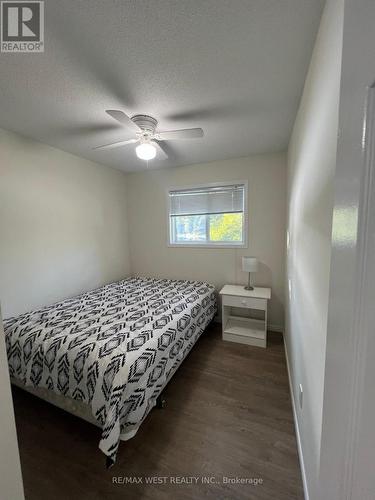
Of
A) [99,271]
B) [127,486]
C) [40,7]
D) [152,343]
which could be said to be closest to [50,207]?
[99,271]

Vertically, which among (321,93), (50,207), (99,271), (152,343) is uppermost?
(321,93)

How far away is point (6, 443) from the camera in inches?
27.9

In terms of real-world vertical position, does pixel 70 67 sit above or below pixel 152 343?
above

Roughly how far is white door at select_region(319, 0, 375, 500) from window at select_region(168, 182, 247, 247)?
2567mm

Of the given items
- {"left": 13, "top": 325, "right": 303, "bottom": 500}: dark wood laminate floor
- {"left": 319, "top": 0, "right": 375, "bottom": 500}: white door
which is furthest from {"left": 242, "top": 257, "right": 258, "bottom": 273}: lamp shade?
{"left": 319, "top": 0, "right": 375, "bottom": 500}: white door

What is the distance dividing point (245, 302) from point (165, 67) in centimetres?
242

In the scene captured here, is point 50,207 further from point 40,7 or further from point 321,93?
point 321,93

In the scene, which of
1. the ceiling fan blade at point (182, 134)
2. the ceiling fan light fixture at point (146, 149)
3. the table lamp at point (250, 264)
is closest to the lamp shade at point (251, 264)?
the table lamp at point (250, 264)

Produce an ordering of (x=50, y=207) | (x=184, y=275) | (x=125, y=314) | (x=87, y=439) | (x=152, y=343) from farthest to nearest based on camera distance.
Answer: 1. (x=184, y=275)
2. (x=50, y=207)
3. (x=125, y=314)
4. (x=152, y=343)
5. (x=87, y=439)

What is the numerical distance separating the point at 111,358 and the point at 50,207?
2013 millimetres

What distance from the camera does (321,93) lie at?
0.96 metres

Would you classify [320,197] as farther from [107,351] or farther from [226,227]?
[226,227]

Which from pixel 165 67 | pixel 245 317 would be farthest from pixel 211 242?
pixel 165 67

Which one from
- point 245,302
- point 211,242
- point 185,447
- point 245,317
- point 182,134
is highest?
point 182,134
